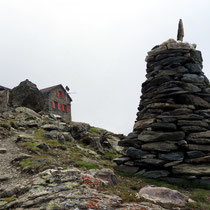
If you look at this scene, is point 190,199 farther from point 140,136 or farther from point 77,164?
point 77,164

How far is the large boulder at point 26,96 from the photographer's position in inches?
1336

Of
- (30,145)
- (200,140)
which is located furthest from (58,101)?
(200,140)

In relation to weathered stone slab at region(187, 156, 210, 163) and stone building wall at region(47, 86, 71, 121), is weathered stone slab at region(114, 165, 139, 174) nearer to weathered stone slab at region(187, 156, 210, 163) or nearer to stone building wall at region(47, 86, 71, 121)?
weathered stone slab at region(187, 156, 210, 163)

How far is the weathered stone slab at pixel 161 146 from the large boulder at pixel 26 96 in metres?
27.9

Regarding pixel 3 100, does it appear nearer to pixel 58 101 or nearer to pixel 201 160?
pixel 58 101

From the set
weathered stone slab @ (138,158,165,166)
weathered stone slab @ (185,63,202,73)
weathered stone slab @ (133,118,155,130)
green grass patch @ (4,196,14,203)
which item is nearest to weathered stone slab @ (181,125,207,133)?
weathered stone slab @ (133,118,155,130)

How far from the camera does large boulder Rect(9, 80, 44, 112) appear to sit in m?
33.9

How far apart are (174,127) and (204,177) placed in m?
2.60

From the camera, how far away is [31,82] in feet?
118

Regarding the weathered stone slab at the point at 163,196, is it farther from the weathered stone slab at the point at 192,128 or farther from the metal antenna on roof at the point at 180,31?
the metal antenna on roof at the point at 180,31

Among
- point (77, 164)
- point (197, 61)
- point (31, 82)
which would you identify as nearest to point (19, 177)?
point (77, 164)

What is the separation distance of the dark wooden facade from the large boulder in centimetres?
821

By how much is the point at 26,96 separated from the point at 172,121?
2850cm

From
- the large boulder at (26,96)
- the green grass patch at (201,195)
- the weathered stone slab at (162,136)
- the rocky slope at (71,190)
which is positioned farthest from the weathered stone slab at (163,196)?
the large boulder at (26,96)
